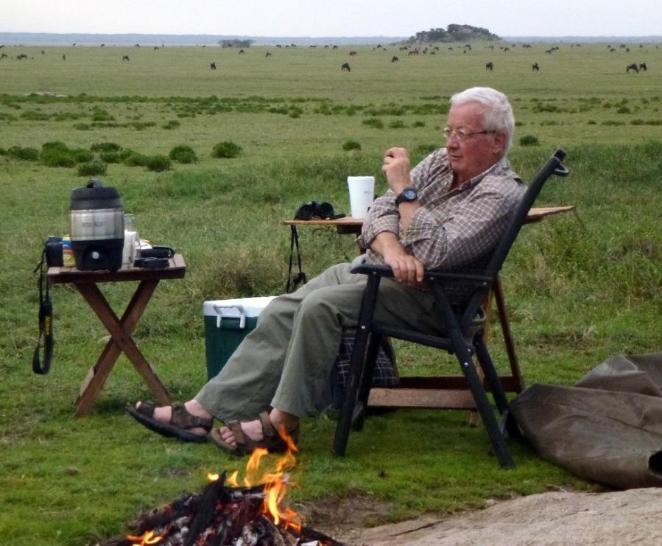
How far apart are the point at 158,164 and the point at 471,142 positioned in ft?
47.0

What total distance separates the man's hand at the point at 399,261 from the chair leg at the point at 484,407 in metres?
0.30

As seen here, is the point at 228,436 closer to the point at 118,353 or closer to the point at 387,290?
the point at 387,290

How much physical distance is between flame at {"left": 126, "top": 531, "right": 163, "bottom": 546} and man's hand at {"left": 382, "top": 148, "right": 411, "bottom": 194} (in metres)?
1.91

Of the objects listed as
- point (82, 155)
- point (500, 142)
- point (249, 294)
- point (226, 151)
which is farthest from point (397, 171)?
point (226, 151)

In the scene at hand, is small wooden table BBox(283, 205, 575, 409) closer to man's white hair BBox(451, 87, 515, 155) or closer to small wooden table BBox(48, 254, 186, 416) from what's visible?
man's white hair BBox(451, 87, 515, 155)

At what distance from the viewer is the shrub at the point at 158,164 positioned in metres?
19.1

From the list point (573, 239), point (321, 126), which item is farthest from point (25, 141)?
point (573, 239)

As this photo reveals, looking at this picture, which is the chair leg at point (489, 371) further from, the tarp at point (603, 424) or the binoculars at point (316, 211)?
the binoculars at point (316, 211)

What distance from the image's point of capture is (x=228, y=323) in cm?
597

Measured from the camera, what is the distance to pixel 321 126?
30438mm

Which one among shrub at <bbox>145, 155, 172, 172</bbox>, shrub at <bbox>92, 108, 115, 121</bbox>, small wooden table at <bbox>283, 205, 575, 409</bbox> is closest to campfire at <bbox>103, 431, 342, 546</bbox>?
small wooden table at <bbox>283, 205, 575, 409</bbox>

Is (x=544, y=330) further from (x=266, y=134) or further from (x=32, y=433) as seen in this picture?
(x=266, y=134)

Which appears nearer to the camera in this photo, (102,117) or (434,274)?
(434,274)

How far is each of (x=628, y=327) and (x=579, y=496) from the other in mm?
3404
